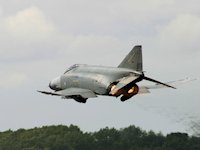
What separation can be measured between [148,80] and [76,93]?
9.05 meters

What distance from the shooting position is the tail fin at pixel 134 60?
115 meters

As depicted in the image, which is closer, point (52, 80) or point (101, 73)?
point (101, 73)

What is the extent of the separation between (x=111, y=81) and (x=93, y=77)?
3.04 meters

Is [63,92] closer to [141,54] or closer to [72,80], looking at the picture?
[72,80]

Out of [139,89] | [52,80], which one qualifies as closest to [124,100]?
[139,89]

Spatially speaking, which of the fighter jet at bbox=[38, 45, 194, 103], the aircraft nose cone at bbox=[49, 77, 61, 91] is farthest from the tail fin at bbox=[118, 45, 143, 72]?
the aircraft nose cone at bbox=[49, 77, 61, 91]

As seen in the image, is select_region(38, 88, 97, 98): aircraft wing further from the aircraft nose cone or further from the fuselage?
the aircraft nose cone

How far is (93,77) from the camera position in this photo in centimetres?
11600

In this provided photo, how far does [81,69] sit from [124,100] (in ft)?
24.5

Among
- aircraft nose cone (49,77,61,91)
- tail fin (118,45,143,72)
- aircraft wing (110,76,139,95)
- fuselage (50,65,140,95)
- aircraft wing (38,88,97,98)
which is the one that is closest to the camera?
aircraft wing (110,76,139,95)

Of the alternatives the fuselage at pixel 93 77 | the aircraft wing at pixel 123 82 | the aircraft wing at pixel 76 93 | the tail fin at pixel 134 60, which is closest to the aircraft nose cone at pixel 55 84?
the fuselage at pixel 93 77

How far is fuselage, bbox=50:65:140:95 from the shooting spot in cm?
11400

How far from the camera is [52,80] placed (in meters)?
125

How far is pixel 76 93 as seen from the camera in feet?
381
